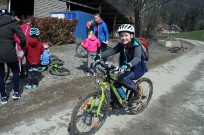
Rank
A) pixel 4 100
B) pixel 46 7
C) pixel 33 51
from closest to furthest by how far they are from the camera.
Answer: pixel 4 100 → pixel 33 51 → pixel 46 7

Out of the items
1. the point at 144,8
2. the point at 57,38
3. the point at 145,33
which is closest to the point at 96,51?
the point at 57,38

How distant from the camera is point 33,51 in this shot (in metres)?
5.44

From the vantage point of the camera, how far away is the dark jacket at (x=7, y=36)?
4.52m

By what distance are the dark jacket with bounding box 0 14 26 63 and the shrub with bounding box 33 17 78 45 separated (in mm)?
7117

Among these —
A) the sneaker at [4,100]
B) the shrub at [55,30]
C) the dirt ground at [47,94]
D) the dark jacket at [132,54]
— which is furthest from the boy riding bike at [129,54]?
the shrub at [55,30]

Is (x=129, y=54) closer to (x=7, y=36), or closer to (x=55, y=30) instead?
(x=7, y=36)

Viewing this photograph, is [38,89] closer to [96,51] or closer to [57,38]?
[96,51]

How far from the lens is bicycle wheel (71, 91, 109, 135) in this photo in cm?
367

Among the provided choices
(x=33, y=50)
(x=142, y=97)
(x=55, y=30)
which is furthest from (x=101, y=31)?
(x=55, y=30)

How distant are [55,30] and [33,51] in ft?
24.0

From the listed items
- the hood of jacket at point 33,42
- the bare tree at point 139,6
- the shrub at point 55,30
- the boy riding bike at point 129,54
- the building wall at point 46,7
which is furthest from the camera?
the bare tree at point 139,6

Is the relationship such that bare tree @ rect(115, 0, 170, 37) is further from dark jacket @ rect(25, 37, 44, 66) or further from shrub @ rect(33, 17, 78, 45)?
dark jacket @ rect(25, 37, 44, 66)

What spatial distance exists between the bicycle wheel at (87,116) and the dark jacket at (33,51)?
7.32 ft

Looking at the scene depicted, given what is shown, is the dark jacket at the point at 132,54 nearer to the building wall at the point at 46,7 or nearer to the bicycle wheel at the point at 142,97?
the bicycle wheel at the point at 142,97
